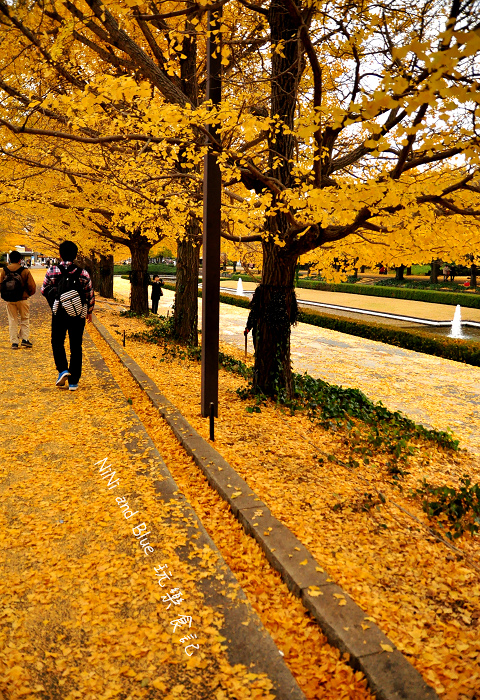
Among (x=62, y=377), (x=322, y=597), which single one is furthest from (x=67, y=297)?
(x=322, y=597)

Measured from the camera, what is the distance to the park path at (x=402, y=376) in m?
7.36

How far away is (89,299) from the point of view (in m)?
6.50

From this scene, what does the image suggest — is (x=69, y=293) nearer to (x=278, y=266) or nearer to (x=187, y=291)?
(x=278, y=266)

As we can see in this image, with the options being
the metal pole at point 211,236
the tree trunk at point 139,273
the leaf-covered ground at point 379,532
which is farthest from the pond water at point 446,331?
the metal pole at point 211,236

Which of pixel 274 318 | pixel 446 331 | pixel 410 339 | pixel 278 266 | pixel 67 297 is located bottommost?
pixel 446 331

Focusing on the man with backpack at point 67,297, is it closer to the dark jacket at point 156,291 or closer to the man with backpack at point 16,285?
the man with backpack at point 16,285

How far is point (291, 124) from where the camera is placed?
618 centimetres

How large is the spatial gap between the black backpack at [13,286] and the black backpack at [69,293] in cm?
286

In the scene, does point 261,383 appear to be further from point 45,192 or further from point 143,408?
point 45,192

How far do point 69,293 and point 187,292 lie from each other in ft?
15.1

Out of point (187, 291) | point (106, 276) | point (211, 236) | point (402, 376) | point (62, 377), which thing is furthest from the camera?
point (106, 276)

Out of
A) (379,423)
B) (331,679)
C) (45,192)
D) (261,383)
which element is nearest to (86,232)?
(45,192)

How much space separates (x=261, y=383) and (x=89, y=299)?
2.67 m

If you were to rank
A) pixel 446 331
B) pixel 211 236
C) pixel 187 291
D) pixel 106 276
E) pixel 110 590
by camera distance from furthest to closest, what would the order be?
pixel 106 276 → pixel 446 331 → pixel 187 291 → pixel 211 236 → pixel 110 590
